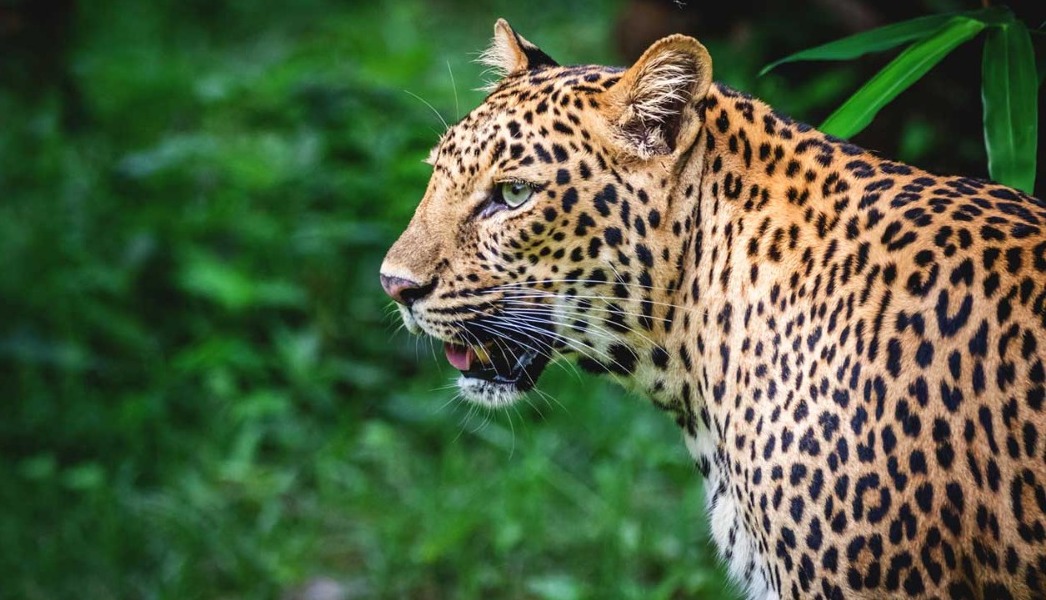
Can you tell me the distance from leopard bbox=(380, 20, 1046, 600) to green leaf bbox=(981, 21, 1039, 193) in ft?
0.78

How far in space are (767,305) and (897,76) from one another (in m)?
1.03

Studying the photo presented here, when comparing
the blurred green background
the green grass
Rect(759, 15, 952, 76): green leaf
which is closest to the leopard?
Rect(759, 15, 952, 76): green leaf

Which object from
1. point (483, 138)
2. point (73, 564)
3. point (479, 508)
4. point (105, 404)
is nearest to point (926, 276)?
point (483, 138)

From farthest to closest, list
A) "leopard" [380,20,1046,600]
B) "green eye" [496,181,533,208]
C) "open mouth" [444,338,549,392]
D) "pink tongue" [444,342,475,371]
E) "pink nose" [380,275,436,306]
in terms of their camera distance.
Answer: "pink tongue" [444,342,475,371] < "open mouth" [444,338,549,392] < "pink nose" [380,275,436,306] < "green eye" [496,181,533,208] < "leopard" [380,20,1046,600]

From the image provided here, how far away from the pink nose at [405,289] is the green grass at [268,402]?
4.77 feet

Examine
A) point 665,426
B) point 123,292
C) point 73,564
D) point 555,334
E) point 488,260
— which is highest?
point 488,260

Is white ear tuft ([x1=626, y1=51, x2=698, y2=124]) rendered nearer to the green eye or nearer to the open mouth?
the green eye

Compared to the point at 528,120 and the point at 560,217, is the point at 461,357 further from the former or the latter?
the point at 528,120

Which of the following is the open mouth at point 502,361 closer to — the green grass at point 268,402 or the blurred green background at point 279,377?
the blurred green background at point 279,377

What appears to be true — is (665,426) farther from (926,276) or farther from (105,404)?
(926,276)

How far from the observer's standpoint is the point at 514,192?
157 inches

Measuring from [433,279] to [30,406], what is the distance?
434 cm

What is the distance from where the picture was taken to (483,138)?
13.3 ft

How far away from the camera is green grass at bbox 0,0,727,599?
635 centimetres
